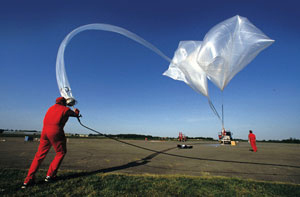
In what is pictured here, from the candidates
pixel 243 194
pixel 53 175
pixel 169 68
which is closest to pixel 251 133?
pixel 169 68

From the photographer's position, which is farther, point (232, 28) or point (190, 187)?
point (232, 28)

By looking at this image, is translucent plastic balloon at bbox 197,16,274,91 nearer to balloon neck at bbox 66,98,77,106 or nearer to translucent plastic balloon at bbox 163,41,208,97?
translucent plastic balloon at bbox 163,41,208,97

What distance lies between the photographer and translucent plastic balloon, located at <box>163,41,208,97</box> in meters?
5.41

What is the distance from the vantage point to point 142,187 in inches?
133

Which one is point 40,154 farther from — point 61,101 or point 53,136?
point 61,101

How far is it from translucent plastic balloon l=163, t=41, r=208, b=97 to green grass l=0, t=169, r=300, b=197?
9.43 ft

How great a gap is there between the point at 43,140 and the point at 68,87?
1.69 meters

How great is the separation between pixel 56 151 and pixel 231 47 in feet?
16.8

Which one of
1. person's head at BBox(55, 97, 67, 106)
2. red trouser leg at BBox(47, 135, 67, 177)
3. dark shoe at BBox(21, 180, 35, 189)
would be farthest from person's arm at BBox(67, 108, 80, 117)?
dark shoe at BBox(21, 180, 35, 189)

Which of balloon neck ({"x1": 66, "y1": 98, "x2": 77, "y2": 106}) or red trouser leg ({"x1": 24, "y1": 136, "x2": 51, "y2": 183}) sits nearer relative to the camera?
red trouser leg ({"x1": 24, "y1": 136, "x2": 51, "y2": 183})

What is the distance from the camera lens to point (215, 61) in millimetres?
4562

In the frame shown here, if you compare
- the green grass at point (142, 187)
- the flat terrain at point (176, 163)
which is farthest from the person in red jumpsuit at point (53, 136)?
the flat terrain at point (176, 163)

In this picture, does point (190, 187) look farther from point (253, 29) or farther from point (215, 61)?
point (253, 29)

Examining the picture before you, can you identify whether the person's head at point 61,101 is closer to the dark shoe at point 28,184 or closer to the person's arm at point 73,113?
the person's arm at point 73,113
